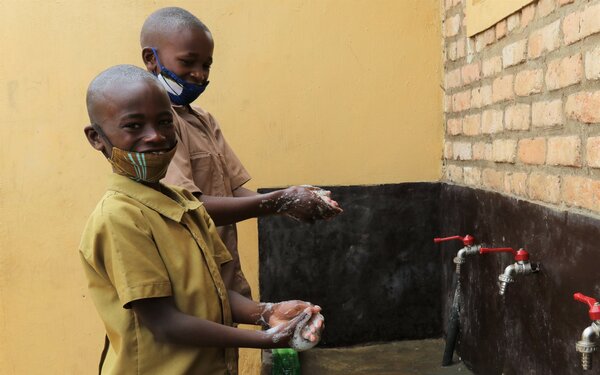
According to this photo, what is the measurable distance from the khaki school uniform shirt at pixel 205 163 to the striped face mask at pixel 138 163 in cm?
44

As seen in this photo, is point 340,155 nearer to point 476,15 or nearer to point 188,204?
point 476,15

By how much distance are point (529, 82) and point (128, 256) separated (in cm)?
161

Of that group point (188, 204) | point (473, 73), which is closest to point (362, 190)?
point (473, 73)

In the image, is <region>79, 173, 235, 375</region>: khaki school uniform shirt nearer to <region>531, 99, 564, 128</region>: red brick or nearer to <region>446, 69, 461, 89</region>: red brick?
<region>531, 99, 564, 128</region>: red brick

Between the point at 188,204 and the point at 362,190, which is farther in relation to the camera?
the point at 362,190

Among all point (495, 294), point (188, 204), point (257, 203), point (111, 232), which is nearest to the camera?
point (111, 232)

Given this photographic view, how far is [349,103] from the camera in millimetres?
3281

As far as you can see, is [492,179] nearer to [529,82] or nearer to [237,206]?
[529,82]

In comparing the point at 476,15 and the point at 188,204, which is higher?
the point at 476,15

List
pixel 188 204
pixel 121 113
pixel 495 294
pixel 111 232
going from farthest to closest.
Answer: pixel 495 294
pixel 188 204
pixel 121 113
pixel 111 232

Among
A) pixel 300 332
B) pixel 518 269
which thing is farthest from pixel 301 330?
pixel 518 269

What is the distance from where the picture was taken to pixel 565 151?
2.03 m

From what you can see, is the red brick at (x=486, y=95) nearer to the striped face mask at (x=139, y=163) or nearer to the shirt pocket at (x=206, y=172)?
the shirt pocket at (x=206, y=172)

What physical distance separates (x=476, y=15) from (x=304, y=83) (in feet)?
3.05
